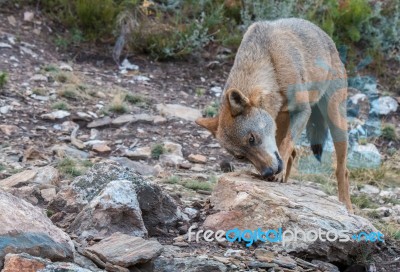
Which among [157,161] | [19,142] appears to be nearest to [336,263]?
[157,161]

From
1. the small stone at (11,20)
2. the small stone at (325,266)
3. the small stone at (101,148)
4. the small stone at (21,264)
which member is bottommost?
the small stone at (101,148)

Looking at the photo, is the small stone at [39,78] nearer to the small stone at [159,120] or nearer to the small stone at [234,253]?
the small stone at [159,120]

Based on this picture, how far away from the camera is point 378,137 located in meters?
9.96

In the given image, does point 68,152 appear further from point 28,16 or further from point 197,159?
point 28,16

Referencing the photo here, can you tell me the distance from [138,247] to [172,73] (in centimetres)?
702

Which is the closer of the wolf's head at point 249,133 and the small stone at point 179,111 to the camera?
the wolf's head at point 249,133

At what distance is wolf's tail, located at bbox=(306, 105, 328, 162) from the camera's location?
23.8ft

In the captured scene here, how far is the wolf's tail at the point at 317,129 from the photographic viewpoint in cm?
727

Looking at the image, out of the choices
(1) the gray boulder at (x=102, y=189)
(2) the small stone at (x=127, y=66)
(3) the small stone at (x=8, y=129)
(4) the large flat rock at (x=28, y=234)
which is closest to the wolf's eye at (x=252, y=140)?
(1) the gray boulder at (x=102, y=189)

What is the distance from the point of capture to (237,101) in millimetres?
5918

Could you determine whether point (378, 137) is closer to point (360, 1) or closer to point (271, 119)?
point (360, 1)

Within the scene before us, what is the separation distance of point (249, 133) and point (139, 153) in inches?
101

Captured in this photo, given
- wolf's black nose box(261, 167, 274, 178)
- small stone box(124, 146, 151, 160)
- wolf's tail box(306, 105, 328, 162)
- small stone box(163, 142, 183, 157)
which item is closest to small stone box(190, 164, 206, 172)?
small stone box(163, 142, 183, 157)

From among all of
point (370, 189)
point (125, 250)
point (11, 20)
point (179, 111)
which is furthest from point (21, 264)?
point (11, 20)
